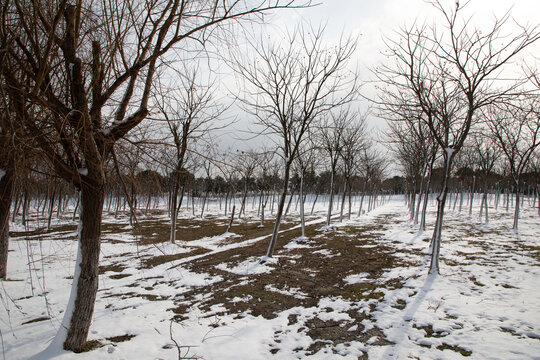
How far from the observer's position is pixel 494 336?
338cm

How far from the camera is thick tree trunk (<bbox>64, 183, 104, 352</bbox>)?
3.18 m

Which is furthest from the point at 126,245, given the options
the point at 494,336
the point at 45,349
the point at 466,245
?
the point at 466,245

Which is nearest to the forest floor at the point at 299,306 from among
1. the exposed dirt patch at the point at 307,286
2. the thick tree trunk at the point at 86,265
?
the exposed dirt patch at the point at 307,286

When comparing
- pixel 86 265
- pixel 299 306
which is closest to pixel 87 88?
pixel 86 265

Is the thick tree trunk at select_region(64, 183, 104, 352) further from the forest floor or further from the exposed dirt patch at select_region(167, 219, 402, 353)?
the exposed dirt patch at select_region(167, 219, 402, 353)

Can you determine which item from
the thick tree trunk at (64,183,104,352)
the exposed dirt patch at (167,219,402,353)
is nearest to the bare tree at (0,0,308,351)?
the thick tree trunk at (64,183,104,352)

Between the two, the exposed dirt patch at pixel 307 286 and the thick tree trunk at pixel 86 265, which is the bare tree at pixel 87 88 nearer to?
the thick tree trunk at pixel 86 265

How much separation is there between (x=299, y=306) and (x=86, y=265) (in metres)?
3.57

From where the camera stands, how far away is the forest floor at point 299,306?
3381 mm

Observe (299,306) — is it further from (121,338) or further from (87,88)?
(87,88)

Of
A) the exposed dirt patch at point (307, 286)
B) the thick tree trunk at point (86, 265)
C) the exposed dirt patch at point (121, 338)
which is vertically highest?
the thick tree trunk at point (86, 265)

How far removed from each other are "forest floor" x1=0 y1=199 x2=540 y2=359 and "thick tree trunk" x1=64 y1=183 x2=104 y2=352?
20 cm

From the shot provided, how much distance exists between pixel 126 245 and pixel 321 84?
11463 millimetres

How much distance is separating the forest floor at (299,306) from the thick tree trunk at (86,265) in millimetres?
200
